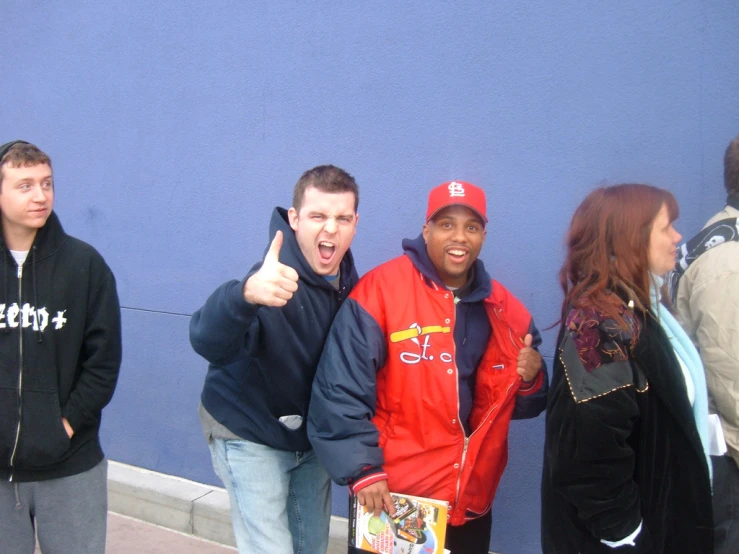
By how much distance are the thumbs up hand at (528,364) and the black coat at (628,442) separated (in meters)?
0.44

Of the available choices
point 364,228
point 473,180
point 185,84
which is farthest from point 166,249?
point 473,180

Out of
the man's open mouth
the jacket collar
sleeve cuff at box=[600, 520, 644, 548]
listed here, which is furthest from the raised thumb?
sleeve cuff at box=[600, 520, 644, 548]

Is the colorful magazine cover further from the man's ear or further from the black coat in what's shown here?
the man's ear

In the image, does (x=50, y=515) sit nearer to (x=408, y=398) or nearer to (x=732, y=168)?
(x=408, y=398)

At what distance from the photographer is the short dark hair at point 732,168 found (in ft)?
8.16

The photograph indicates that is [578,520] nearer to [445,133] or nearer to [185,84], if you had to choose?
[445,133]

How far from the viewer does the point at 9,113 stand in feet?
17.0

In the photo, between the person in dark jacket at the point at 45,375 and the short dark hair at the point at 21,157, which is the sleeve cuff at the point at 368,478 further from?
the short dark hair at the point at 21,157

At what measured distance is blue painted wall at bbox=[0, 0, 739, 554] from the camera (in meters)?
3.23

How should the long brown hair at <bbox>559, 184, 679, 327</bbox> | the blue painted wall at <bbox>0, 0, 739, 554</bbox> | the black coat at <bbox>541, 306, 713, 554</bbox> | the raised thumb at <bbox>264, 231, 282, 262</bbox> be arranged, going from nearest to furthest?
the black coat at <bbox>541, 306, 713, 554</bbox>, the long brown hair at <bbox>559, 184, 679, 327</bbox>, the raised thumb at <bbox>264, 231, 282, 262</bbox>, the blue painted wall at <bbox>0, 0, 739, 554</bbox>

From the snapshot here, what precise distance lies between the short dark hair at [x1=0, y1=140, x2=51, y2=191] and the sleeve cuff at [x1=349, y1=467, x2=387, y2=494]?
1.67 meters

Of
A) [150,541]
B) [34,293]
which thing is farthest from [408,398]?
[150,541]

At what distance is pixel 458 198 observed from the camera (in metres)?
2.63

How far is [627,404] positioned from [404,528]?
0.92 m
